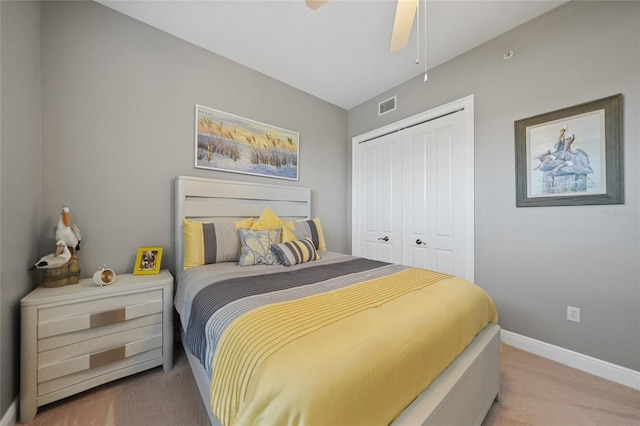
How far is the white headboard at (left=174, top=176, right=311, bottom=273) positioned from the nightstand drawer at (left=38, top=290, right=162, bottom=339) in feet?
1.45

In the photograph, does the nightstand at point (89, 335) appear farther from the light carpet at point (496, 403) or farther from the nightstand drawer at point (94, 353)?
the light carpet at point (496, 403)

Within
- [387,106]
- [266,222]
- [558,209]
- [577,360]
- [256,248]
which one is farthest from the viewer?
[387,106]

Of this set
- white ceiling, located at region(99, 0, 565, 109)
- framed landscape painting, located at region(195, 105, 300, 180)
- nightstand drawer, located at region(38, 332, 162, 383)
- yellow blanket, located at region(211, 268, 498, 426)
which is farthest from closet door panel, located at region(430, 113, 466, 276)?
nightstand drawer, located at region(38, 332, 162, 383)

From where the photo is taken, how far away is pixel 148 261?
195cm

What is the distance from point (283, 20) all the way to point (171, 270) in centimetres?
249

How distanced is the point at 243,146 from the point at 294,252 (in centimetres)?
139

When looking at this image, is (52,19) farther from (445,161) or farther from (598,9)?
(598,9)

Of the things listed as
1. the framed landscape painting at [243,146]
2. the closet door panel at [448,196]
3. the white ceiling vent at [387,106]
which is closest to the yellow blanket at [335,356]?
the closet door panel at [448,196]

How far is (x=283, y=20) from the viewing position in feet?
6.81

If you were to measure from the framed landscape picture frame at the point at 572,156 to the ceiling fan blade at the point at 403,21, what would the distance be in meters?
1.40

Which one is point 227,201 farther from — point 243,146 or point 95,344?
point 95,344

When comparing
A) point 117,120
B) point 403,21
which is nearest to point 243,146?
point 117,120

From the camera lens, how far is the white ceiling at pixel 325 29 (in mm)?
1936

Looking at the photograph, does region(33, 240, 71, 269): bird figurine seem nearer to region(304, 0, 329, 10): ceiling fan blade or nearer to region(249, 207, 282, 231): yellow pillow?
region(249, 207, 282, 231): yellow pillow
